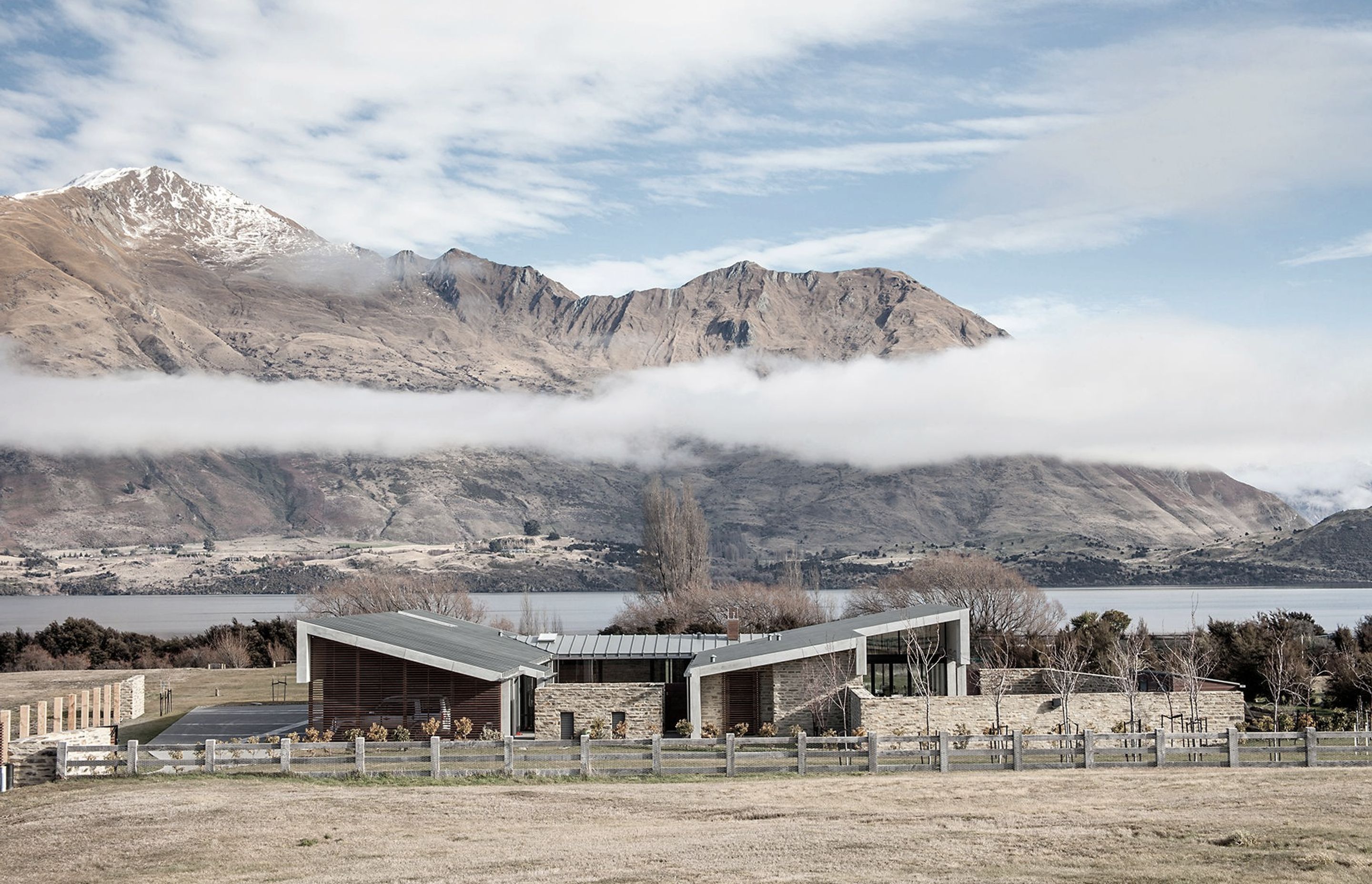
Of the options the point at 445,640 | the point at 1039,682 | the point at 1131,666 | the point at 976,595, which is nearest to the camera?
the point at 445,640

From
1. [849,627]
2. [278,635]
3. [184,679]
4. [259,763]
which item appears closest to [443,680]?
[259,763]

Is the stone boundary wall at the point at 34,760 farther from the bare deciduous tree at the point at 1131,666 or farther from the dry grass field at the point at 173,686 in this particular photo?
the bare deciduous tree at the point at 1131,666

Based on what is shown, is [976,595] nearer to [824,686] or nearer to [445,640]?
[824,686]

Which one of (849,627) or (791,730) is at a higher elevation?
(849,627)

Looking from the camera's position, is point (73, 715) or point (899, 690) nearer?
point (73, 715)

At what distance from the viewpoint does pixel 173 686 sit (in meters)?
59.5

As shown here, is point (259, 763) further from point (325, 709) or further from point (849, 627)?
point (849, 627)

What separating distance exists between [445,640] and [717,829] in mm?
19968

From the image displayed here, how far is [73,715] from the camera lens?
1404 inches

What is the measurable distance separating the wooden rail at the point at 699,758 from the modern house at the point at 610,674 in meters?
6.22

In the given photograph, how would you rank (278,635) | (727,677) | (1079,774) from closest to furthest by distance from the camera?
(1079,774) < (727,677) < (278,635)

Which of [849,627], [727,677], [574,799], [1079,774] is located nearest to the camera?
[574,799]

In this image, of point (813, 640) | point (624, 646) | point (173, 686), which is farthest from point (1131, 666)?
point (173, 686)

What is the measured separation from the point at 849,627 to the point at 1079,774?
54.7ft
